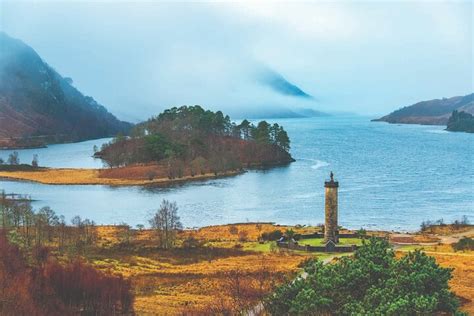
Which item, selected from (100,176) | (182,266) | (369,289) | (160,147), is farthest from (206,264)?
(160,147)

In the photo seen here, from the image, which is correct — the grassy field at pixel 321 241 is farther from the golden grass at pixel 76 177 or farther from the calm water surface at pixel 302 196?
the golden grass at pixel 76 177

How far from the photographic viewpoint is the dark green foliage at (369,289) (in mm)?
21188

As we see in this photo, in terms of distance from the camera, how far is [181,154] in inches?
5477

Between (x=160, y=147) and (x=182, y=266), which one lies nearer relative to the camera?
(x=182, y=266)

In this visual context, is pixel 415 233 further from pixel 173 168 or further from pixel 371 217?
pixel 173 168

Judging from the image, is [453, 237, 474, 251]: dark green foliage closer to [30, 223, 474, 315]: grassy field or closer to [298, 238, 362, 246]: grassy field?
[30, 223, 474, 315]: grassy field

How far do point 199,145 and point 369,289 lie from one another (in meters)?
122

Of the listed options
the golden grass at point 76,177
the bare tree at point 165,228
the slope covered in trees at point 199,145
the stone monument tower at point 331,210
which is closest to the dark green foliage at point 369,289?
the stone monument tower at point 331,210

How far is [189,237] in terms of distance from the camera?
66.4m

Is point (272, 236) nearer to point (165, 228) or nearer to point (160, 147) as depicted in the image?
point (165, 228)

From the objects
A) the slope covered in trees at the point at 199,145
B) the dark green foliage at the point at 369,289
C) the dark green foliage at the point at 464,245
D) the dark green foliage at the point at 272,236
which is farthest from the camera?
the slope covered in trees at the point at 199,145

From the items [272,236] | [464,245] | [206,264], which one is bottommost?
[206,264]

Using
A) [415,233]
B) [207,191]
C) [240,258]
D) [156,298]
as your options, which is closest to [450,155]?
[207,191]

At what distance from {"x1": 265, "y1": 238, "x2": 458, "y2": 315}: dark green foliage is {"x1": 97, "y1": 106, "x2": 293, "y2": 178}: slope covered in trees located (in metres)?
103
